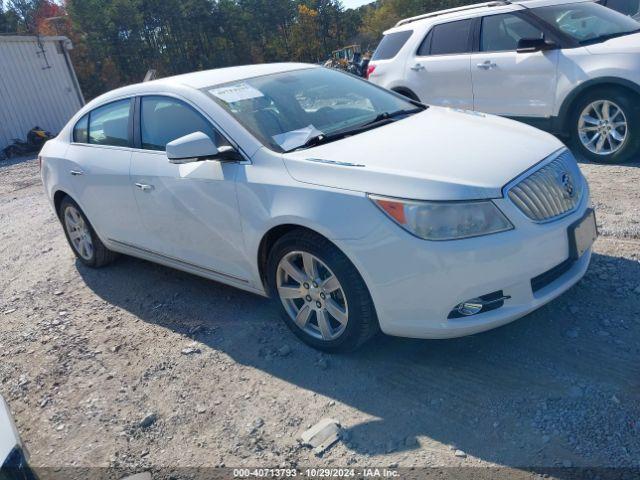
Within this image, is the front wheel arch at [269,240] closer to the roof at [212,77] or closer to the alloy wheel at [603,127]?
the roof at [212,77]

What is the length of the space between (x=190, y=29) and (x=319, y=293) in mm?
40066

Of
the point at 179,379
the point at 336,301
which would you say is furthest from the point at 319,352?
the point at 179,379

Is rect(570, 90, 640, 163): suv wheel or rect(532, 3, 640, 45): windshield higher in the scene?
rect(532, 3, 640, 45): windshield

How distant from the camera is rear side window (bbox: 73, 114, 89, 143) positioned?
5.02 metres

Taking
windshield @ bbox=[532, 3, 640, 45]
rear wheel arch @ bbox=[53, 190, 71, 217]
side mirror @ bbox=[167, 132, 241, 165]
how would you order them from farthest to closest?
windshield @ bbox=[532, 3, 640, 45]
rear wheel arch @ bbox=[53, 190, 71, 217]
side mirror @ bbox=[167, 132, 241, 165]

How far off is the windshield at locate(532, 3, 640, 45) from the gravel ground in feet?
8.47

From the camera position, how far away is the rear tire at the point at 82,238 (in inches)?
206

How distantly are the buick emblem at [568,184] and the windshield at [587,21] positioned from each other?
147 inches

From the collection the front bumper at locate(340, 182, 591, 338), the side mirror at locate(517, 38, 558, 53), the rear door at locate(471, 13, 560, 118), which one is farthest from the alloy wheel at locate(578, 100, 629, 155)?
the front bumper at locate(340, 182, 591, 338)

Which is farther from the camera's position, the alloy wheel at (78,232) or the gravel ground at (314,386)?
the alloy wheel at (78,232)

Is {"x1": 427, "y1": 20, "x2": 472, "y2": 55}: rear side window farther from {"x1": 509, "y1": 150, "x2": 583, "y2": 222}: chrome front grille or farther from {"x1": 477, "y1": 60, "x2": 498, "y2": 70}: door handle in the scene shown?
{"x1": 509, "y1": 150, "x2": 583, "y2": 222}: chrome front grille

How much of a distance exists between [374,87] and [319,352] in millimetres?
2200

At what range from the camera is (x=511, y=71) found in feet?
22.0

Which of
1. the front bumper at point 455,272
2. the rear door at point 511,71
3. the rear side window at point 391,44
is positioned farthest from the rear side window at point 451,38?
the front bumper at point 455,272
